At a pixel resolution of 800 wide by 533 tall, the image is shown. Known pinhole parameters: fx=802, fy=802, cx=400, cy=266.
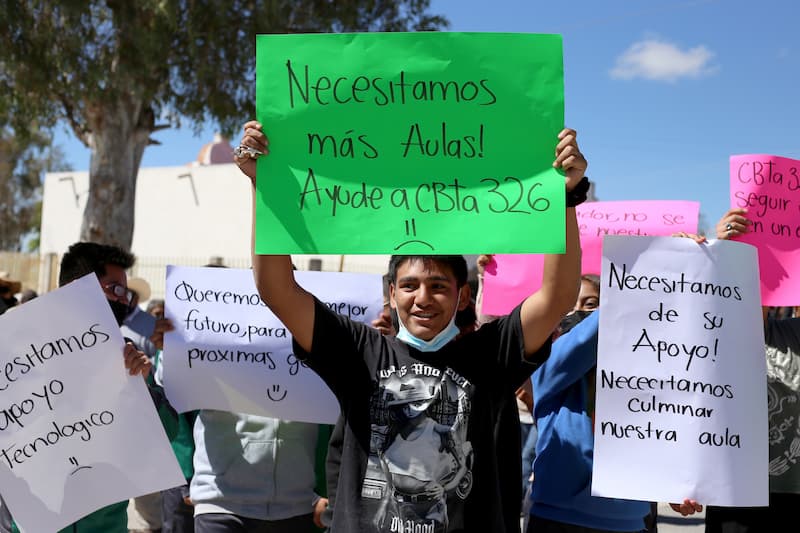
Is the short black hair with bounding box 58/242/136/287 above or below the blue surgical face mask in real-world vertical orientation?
above

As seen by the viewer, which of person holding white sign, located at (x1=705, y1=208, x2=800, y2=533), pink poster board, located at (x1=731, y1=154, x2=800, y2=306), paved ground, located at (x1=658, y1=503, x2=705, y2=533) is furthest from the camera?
paved ground, located at (x1=658, y1=503, x2=705, y2=533)

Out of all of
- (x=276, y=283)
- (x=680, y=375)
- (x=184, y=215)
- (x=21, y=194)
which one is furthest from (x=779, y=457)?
(x=21, y=194)

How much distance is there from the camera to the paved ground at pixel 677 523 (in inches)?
269

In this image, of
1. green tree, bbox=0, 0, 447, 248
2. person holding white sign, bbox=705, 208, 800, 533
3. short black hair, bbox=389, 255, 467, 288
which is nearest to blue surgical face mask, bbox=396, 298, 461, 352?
short black hair, bbox=389, 255, 467, 288

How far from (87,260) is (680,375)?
2.62 meters

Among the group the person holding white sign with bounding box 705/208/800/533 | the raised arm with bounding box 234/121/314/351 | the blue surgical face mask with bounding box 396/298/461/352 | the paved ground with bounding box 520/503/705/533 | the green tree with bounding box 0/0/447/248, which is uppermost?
the green tree with bounding box 0/0/447/248

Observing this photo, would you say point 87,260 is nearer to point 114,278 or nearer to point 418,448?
point 114,278

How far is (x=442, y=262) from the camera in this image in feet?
8.47

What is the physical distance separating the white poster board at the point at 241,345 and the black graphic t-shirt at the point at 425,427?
0.87 meters

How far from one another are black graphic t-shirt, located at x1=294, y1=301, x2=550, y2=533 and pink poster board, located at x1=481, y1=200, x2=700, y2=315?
1732 millimetres

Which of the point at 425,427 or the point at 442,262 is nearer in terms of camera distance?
the point at 425,427

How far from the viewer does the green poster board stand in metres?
2.38

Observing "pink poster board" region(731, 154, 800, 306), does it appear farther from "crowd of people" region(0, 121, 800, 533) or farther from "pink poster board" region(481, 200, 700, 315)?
"pink poster board" region(481, 200, 700, 315)

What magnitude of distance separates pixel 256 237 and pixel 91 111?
1217cm
